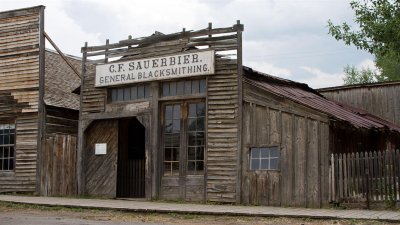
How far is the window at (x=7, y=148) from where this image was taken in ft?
70.3

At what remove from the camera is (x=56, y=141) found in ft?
67.2

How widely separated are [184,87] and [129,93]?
2.25 metres

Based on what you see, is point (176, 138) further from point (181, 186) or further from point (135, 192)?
point (135, 192)

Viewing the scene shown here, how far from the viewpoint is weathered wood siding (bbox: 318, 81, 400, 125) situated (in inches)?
913

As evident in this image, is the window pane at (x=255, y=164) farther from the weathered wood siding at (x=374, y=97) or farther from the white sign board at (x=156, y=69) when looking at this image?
the weathered wood siding at (x=374, y=97)

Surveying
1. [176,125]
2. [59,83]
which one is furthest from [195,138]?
[59,83]

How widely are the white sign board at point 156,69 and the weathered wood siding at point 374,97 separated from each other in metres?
9.14

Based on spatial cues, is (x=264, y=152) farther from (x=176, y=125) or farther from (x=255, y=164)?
(x=176, y=125)

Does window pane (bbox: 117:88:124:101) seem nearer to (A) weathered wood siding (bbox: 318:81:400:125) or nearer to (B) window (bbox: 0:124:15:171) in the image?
(B) window (bbox: 0:124:15:171)

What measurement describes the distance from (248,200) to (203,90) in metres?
3.68

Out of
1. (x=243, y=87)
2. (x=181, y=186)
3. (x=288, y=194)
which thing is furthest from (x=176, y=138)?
(x=288, y=194)

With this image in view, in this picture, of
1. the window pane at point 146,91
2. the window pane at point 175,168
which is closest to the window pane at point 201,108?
the window pane at point 175,168

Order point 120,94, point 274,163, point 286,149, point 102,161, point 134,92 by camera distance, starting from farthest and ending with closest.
Answer: point 102,161 < point 120,94 < point 134,92 < point 274,163 < point 286,149

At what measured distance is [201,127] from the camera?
17.6m
